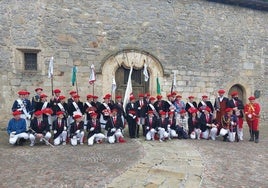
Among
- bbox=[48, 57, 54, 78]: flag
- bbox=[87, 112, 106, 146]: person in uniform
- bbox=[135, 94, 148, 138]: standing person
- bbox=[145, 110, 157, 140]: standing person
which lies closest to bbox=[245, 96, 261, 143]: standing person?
bbox=[145, 110, 157, 140]: standing person

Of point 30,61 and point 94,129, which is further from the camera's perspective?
point 30,61

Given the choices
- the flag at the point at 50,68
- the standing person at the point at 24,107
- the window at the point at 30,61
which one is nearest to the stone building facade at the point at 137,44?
the window at the point at 30,61

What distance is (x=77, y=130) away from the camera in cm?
746

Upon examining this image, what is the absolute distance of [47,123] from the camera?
7512 mm

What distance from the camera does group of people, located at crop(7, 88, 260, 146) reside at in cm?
746

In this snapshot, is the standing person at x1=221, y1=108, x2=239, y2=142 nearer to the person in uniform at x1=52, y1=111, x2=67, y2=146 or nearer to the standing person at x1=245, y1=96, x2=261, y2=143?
the standing person at x1=245, y1=96, x2=261, y2=143

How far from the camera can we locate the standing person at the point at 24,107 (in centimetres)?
776

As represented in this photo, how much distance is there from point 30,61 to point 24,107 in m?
2.46

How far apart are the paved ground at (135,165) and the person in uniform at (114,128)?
455 mm

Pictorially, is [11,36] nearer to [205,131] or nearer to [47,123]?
[47,123]

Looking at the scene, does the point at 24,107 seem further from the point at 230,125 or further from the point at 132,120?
the point at 230,125

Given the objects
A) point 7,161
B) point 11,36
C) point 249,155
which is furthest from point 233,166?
point 11,36

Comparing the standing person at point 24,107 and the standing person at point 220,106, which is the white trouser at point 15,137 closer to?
the standing person at point 24,107

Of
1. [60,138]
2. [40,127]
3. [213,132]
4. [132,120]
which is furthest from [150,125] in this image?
[40,127]
